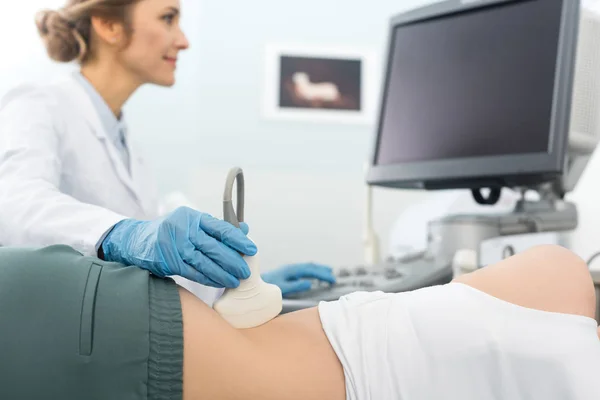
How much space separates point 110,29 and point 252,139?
98cm

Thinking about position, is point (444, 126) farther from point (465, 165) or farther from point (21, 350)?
point (21, 350)

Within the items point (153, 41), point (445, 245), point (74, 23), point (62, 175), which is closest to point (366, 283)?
point (445, 245)

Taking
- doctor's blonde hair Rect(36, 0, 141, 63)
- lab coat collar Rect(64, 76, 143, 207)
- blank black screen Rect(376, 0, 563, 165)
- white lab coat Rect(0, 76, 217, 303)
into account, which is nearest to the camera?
white lab coat Rect(0, 76, 217, 303)

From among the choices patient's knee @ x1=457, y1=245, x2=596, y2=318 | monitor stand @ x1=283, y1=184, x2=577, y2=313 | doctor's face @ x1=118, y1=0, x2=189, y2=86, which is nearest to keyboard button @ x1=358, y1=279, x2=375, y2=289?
monitor stand @ x1=283, y1=184, x2=577, y2=313

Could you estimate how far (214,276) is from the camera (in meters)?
0.81

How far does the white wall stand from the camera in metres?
2.59

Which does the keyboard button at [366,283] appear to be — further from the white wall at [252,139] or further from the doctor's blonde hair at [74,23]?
the white wall at [252,139]

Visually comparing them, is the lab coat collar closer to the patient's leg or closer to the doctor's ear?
the doctor's ear

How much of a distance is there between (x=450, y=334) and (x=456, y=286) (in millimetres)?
72

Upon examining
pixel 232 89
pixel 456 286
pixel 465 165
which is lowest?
pixel 456 286

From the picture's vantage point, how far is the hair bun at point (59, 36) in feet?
5.66

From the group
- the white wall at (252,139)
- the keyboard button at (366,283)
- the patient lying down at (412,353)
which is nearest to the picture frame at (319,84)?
the white wall at (252,139)

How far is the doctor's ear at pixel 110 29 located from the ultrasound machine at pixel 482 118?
28.6 inches

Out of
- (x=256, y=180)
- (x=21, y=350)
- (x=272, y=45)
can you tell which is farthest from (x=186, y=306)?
(x=272, y=45)
